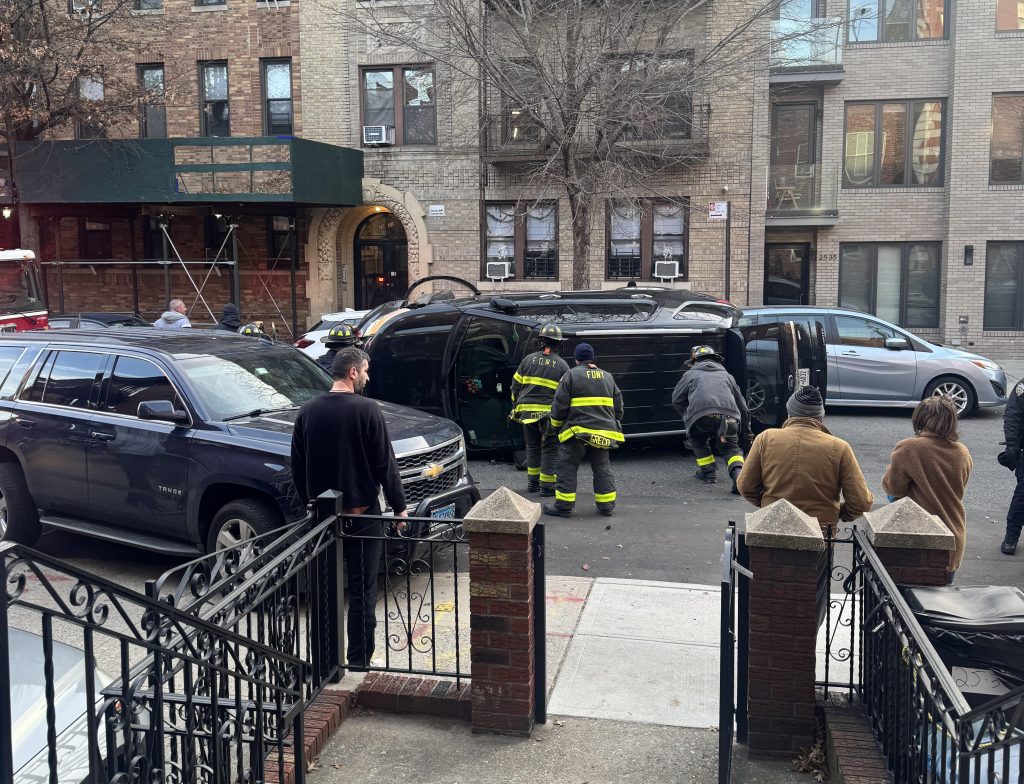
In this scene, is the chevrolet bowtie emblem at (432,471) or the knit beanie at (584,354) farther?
the knit beanie at (584,354)

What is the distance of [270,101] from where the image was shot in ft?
73.4

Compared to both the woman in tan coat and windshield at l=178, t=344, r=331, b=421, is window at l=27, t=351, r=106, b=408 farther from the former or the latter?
the woman in tan coat

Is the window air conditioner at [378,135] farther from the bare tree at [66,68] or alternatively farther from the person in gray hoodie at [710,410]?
the person in gray hoodie at [710,410]

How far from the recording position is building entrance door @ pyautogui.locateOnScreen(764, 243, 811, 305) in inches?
888

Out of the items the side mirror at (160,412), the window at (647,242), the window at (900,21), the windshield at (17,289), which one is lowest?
the side mirror at (160,412)

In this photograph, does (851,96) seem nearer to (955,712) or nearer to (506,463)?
(506,463)

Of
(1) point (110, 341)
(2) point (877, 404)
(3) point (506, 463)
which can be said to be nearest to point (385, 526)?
(1) point (110, 341)

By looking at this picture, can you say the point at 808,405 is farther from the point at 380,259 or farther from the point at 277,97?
the point at 277,97

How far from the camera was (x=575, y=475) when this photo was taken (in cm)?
899

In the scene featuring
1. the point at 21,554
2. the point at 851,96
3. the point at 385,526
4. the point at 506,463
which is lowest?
the point at 506,463

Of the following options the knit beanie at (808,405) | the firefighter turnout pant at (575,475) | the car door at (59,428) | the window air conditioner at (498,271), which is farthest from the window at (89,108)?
the knit beanie at (808,405)

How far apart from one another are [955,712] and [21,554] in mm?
2808

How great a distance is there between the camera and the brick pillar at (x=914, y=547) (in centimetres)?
452

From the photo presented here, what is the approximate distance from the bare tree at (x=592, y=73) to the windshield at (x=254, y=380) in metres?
9.59
